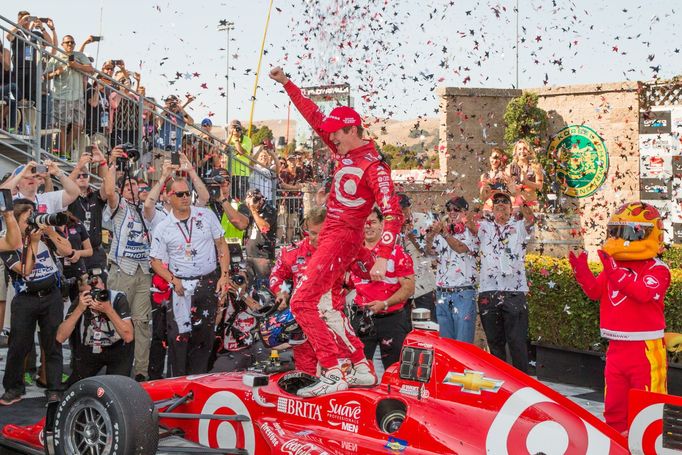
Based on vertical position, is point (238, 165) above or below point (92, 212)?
above

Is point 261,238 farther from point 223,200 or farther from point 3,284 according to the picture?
point 3,284

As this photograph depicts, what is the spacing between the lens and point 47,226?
7.95m

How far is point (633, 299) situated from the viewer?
624cm

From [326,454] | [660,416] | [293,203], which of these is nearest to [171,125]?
[293,203]

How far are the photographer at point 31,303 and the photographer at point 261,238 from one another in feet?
11.2

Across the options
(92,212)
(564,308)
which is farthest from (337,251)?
(564,308)

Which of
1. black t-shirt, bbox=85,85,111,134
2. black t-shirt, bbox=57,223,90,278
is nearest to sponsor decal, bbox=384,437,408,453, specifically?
black t-shirt, bbox=57,223,90,278

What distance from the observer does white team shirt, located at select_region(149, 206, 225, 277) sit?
321 inches

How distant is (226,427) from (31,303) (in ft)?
10.3

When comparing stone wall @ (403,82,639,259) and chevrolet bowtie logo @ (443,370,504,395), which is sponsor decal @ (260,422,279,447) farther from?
stone wall @ (403,82,639,259)

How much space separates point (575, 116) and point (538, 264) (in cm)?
1263

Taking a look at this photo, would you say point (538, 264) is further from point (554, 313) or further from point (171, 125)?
point (171, 125)

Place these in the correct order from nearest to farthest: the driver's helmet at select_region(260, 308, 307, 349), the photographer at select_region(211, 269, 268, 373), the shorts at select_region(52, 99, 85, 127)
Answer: the driver's helmet at select_region(260, 308, 307, 349), the photographer at select_region(211, 269, 268, 373), the shorts at select_region(52, 99, 85, 127)

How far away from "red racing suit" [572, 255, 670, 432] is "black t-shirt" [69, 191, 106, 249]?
5100 mm
